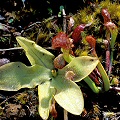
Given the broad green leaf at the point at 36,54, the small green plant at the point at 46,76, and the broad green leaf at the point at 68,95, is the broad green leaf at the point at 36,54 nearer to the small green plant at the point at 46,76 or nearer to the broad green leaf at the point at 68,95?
the small green plant at the point at 46,76

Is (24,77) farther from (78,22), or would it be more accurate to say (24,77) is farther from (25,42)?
(78,22)

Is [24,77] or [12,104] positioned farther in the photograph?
[12,104]

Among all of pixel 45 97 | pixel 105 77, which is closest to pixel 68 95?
pixel 45 97

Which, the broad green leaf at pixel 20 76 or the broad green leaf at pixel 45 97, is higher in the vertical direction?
the broad green leaf at pixel 20 76

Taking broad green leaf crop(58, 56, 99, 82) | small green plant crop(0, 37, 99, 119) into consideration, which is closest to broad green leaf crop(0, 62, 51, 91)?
small green plant crop(0, 37, 99, 119)

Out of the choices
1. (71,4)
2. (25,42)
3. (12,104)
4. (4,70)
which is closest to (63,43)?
(25,42)

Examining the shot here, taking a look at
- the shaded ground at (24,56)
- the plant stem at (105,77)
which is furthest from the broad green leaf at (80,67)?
the shaded ground at (24,56)
